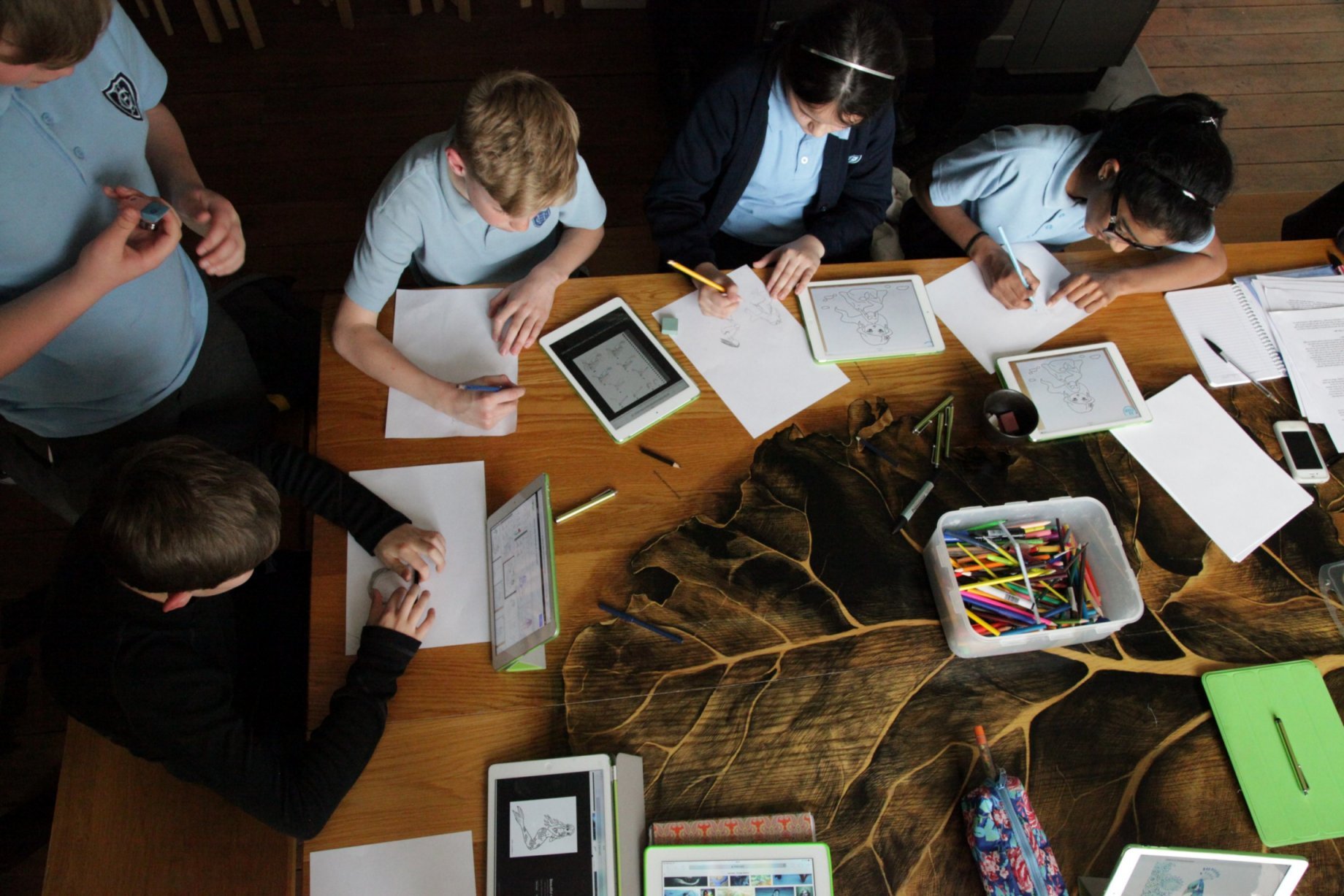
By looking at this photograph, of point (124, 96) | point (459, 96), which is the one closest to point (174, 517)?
point (124, 96)

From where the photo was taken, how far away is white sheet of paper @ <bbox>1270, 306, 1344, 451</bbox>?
1488 millimetres

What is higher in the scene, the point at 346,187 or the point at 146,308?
the point at 146,308

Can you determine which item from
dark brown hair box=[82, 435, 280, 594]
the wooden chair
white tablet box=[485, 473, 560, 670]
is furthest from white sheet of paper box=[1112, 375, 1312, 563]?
the wooden chair

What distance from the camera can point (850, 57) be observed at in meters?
1.31

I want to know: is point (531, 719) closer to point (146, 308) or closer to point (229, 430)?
point (229, 430)

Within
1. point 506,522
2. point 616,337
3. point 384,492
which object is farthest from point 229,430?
point 616,337

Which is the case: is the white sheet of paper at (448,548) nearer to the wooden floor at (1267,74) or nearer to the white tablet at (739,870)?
the white tablet at (739,870)

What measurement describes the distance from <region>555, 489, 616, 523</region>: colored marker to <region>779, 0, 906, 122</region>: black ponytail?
79 cm

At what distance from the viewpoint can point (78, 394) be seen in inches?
50.3

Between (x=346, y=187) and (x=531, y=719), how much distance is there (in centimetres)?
209

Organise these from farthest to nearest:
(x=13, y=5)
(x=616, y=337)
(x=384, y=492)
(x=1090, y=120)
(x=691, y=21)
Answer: (x=691, y=21) < (x=1090, y=120) < (x=616, y=337) < (x=384, y=492) < (x=13, y=5)

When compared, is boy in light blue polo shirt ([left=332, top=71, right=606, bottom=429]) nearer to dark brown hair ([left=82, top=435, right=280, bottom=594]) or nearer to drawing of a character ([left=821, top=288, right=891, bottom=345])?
dark brown hair ([left=82, top=435, right=280, bottom=594])

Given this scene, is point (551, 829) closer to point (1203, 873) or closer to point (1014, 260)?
point (1203, 873)

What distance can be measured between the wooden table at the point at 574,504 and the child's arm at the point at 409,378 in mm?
36
